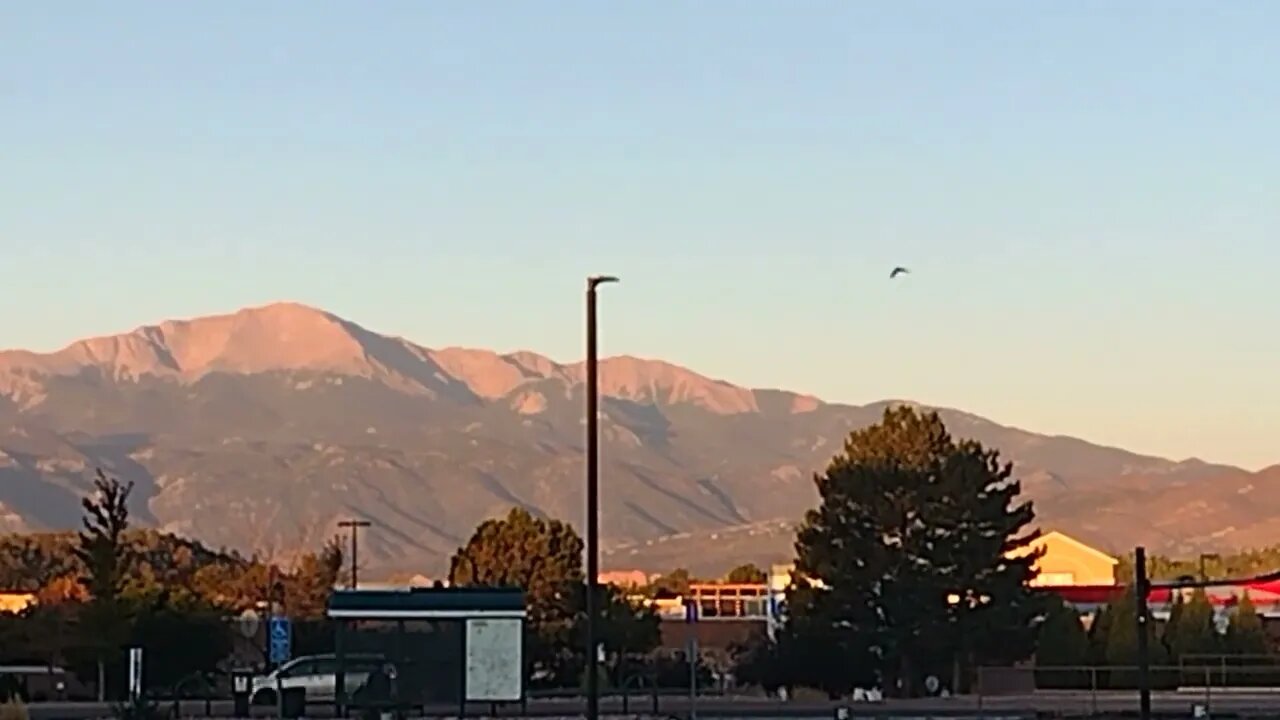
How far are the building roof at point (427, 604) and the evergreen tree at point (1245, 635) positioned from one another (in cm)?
3307

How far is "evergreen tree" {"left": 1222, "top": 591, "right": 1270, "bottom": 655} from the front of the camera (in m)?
73.5

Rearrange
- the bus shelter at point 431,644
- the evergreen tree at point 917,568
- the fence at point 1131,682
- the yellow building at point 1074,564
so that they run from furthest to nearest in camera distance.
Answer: the yellow building at point 1074,564, the evergreen tree at point 917,568, the fence at point 1131,682, the bus shelter at point 431,644

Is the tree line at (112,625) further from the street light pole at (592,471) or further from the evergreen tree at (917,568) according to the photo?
the street light pole at (592,471)

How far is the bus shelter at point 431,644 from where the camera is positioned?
4706 cm

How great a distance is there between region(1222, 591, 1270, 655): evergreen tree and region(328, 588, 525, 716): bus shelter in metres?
32.8

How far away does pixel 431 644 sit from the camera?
157 feet

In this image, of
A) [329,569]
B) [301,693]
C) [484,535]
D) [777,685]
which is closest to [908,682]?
[777,685]

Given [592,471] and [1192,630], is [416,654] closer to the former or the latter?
[592,471]

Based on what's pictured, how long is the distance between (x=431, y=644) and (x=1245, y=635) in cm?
3504

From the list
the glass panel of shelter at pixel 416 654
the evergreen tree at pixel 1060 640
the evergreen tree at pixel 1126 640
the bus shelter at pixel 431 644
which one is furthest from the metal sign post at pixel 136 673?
the evergreen tree at pixel 1126 640

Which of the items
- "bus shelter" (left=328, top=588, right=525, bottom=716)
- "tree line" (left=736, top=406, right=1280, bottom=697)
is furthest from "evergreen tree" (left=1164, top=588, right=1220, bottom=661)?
"bus shelter" (left=328, top=588, right=525, bottom=716)

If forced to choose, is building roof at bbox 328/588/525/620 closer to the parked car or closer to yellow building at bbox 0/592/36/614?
the parked car

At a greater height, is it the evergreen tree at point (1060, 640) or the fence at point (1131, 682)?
the evergreen tree at point (1060, 640)

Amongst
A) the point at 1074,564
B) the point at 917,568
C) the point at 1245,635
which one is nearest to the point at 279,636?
the point at 917,568
